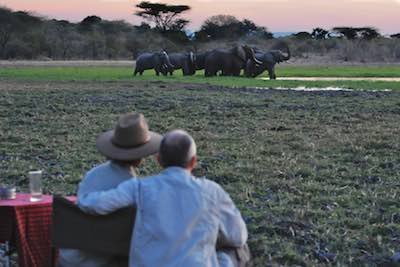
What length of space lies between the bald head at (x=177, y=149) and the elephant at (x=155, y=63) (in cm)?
4541

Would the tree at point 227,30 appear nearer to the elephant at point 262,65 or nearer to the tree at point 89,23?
the tree at point 89,23

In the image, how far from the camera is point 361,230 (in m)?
7.84

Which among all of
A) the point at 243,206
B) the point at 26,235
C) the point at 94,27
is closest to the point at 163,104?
the point at 243,206

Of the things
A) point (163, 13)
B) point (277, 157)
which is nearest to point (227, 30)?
point (163, 13)

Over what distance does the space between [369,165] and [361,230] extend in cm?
383

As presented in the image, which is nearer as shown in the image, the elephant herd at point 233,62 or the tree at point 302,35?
the elephant herd at point 233,62

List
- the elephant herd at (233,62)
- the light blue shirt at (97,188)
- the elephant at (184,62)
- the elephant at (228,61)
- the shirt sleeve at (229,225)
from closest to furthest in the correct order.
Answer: the shirt sleeve at (229,225) < the light blue shirt at (97,188) < the elephant herd at (233,62) < the elephant at (228,61) < the elephant at (184,62)

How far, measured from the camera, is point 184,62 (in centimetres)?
5291

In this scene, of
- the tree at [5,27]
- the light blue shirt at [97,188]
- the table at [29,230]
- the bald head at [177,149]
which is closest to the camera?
the bald head at [177,149]

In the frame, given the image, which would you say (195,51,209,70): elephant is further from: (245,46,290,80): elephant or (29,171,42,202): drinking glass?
(29,171,42,202): drinking glass

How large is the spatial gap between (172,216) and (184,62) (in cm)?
4832

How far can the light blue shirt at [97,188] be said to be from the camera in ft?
17.0

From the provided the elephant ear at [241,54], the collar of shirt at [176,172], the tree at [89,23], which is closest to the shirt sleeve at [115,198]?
the collar of shirt at [176,172]

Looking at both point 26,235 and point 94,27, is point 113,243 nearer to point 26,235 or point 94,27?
point 26,235
